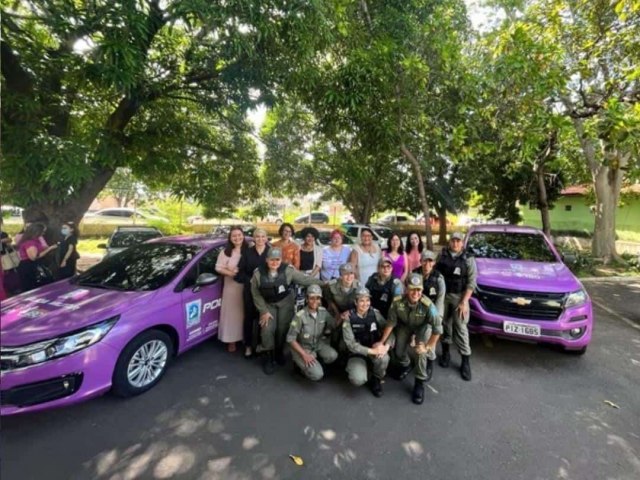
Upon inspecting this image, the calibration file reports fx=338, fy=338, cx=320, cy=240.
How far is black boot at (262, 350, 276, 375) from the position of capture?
12.6 feet

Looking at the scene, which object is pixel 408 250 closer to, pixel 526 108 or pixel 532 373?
pixel 532 373

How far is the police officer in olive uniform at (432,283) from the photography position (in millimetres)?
3814

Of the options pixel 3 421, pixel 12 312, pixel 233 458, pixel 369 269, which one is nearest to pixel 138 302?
pixel 12 312

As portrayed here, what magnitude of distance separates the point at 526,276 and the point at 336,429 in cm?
318

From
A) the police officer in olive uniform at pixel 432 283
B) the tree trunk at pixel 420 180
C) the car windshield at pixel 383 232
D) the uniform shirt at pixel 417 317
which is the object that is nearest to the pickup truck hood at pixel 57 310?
the uniform shirt at pixel 417 317

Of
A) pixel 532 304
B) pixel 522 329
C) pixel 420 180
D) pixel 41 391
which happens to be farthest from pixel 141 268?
pixel 420 180

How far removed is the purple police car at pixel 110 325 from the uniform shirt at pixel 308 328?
43.4 inches

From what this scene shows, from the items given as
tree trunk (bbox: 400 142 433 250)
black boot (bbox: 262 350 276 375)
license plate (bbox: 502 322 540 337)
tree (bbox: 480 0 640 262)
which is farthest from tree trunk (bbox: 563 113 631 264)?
black boot (bbox: 262 350 276 375)

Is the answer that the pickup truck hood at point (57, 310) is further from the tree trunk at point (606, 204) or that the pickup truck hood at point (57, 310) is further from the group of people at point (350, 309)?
the tree trunk at point (606, 204)

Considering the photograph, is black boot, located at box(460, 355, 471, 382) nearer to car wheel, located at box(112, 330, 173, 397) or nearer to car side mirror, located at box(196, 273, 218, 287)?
car side mirror, located at box(196, 273, 218, 287)

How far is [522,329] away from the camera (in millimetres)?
4023

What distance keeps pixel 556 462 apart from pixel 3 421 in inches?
176

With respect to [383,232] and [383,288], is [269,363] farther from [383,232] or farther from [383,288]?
[383,232]

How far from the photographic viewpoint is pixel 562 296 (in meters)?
4.05
